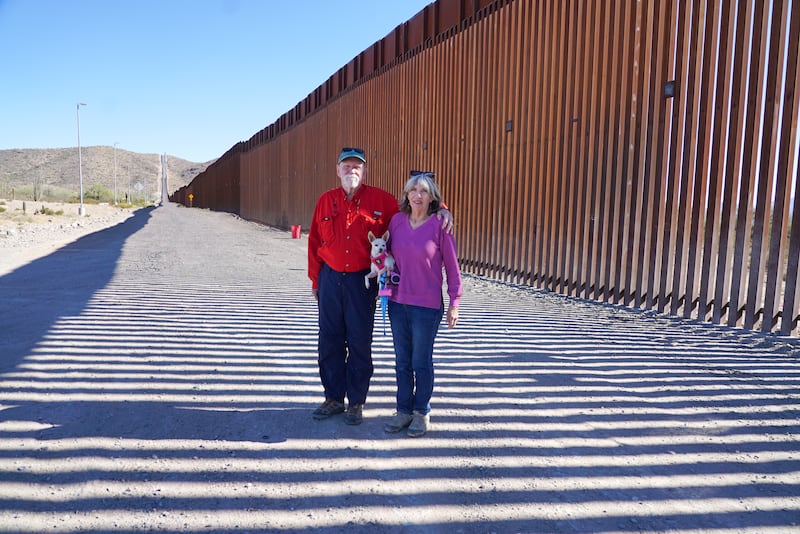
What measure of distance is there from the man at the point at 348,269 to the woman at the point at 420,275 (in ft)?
0.50

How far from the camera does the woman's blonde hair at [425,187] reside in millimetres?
3225

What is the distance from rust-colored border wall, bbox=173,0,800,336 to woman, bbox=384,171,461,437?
440cm

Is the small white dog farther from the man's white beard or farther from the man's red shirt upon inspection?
the man's white beard

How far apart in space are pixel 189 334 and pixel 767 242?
6.22 m

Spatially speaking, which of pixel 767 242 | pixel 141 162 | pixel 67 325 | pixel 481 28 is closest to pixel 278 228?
pixel 481 28

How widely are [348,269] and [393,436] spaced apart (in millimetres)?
1061

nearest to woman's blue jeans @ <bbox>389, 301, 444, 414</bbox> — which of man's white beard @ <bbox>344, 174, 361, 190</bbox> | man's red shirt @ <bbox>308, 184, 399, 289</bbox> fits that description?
man's red shirt @ <bbox>308, 184, 399, 289</bbox>

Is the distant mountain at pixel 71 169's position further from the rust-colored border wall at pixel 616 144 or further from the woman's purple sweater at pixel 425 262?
the woman's purple sweater at pixel 425 262

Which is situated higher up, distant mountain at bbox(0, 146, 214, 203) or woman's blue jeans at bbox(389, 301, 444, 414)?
distant mountain at bbox(0, 146, 214, 203)

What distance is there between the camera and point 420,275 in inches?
129

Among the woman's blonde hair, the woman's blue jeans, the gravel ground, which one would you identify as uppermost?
the woman's blonde hair

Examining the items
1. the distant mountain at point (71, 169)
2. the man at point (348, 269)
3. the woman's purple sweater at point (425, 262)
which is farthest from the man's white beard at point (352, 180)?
the distant mountain at point (71, 169)

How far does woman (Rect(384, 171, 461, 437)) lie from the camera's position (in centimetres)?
327

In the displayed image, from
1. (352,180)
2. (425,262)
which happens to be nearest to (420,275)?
(425,262)
